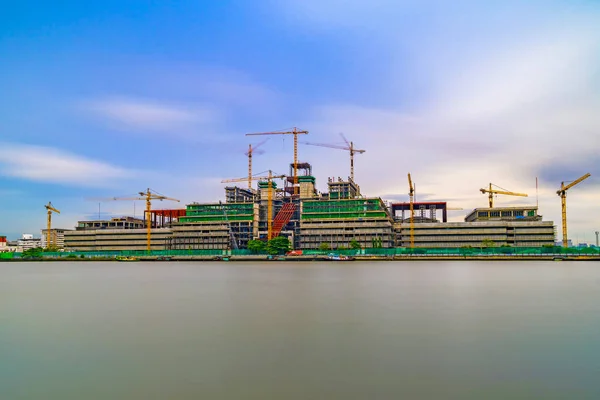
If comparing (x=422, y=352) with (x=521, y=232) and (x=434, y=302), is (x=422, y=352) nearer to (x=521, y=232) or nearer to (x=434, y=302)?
(x=434, y=302)

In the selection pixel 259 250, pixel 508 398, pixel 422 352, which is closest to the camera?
pixel 508 398

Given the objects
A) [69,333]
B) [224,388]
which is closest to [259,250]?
[69,333]

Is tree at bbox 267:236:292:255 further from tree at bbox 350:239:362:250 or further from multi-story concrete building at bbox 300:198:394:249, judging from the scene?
tree at bbox 350:239:362:250

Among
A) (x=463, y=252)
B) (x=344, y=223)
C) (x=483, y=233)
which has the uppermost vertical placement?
(x=344, y=223)

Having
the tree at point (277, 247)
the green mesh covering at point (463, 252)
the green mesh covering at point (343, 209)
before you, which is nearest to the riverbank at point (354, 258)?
the green mesh covering at point (463, 252)

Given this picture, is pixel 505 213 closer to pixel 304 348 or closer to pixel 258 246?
pixel 258 246

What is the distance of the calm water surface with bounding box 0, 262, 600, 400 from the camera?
17.1 metres

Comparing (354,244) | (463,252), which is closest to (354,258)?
(354,244)

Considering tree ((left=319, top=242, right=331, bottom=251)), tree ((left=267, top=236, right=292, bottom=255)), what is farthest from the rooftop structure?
tree ((left=267, top=236, right=292, bottom=255))

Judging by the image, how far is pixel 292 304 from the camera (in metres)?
40.2

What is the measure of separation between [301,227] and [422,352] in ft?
557

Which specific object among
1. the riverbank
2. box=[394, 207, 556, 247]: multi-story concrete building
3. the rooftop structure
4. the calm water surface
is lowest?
the riverbank

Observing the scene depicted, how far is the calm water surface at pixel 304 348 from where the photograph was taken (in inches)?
674

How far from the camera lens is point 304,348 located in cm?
2327
